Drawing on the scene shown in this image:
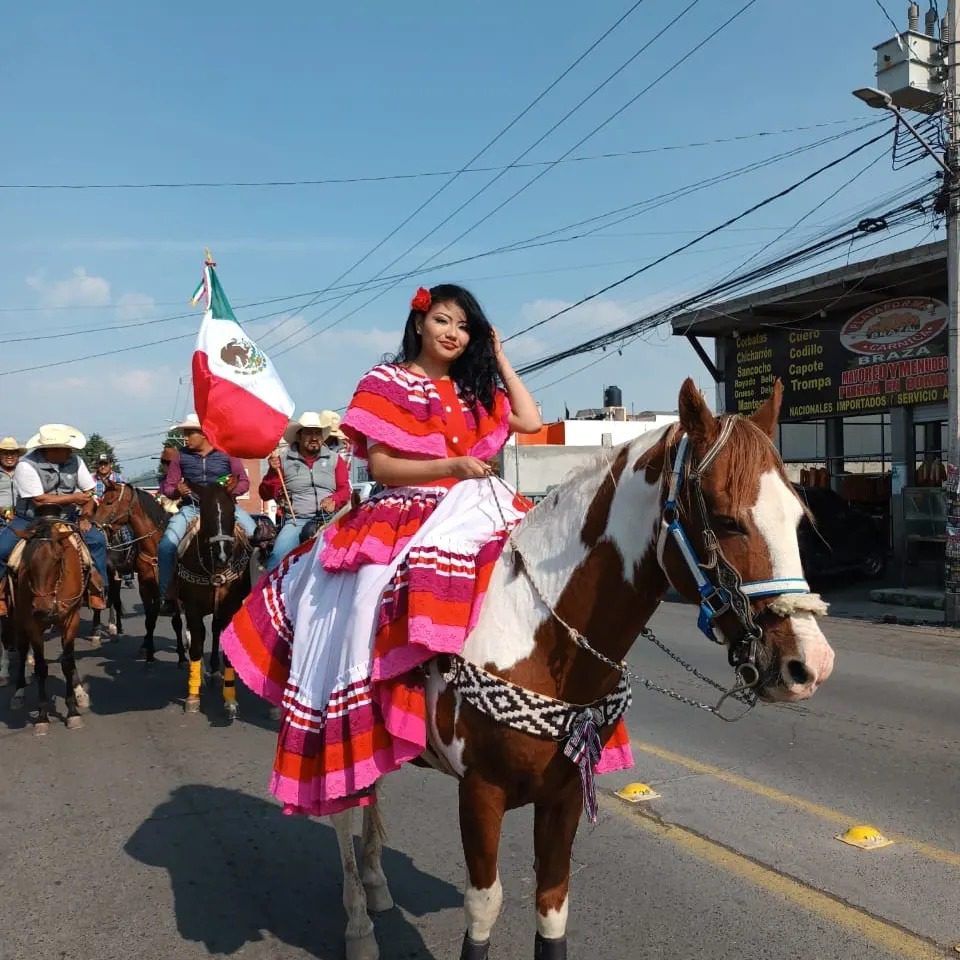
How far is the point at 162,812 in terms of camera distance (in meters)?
5.07

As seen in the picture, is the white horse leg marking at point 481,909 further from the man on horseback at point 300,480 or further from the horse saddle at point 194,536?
the horse saddle at point 194,536

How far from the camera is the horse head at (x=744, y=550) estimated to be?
2080mm

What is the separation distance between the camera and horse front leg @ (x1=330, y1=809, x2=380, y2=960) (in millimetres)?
3301

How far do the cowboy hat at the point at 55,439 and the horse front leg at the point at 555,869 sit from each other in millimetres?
6624

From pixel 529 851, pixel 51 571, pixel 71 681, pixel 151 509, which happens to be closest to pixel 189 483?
pixel 51 571

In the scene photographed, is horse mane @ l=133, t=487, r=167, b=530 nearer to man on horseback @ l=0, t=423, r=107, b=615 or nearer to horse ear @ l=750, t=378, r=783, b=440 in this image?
man on horseback @ l=0, t=423, r=107, b=615

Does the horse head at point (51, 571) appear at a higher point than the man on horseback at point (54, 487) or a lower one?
lower

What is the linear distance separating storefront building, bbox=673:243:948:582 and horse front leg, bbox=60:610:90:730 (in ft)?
41.8

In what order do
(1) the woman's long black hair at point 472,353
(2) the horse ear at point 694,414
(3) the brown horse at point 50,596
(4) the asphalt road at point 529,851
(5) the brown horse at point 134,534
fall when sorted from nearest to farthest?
(2) the horse ear at point 694,414 → (1) the woman's long black hair at point 472,353 → (4) the asphalt road at point 529,851 → (3) the brown horse at point 50,596 → (5) the brown horse at point 134,534

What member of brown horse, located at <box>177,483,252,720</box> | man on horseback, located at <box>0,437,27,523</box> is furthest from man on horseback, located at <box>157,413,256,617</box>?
man on horseback, located at <box>0,437,27,523</box>

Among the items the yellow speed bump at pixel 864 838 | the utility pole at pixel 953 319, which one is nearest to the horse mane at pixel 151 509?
the yellow speed bump at pixel 864 838

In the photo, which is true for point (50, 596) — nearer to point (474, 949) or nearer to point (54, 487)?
point (54, 487)

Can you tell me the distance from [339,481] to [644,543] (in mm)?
5102

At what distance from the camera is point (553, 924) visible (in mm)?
2719
